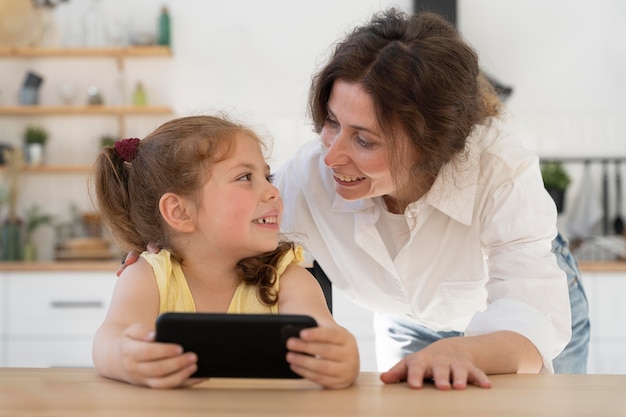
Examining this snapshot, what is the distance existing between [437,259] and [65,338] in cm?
282

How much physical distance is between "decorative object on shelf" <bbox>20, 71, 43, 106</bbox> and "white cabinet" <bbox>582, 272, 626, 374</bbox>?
121 inches

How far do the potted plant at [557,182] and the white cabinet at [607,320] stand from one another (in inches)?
20.8

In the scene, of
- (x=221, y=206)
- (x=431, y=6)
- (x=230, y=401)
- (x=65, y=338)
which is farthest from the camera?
(x=431, y=6)

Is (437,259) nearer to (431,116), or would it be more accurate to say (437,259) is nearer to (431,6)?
(431,116)

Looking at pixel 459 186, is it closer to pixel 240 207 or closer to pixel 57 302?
pixel 240 207

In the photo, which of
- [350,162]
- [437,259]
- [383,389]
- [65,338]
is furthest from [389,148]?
[65,338]

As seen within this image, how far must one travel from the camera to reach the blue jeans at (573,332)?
2.08 meters

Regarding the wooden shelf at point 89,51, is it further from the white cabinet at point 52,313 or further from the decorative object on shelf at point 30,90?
the white cabinet at point 52,313

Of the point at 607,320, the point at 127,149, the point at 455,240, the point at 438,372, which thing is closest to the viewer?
the point at 438,372

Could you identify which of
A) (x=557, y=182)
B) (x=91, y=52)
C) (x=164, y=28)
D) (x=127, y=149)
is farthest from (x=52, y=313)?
(x=127, y=149)

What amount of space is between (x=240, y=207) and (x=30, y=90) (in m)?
3.72

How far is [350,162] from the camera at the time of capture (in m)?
1.71

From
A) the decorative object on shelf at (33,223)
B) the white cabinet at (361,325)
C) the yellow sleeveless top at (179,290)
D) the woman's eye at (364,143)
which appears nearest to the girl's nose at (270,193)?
the yellow sleeveless top at (179,290)

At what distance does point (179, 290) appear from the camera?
1.51 m
